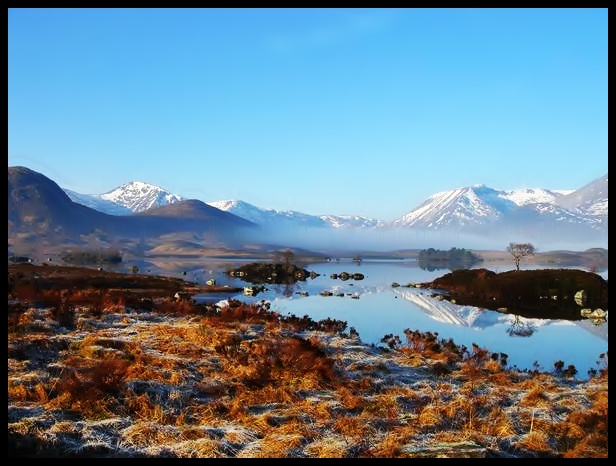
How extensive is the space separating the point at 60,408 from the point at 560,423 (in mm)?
10237

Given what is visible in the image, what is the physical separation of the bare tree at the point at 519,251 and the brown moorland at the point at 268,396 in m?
19.7

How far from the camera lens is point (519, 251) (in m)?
36.1

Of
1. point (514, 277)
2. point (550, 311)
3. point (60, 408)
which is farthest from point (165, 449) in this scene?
point (514, 277)

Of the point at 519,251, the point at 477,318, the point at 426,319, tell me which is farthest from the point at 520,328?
the point at 519,251

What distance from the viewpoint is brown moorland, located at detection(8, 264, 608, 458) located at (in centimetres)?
855

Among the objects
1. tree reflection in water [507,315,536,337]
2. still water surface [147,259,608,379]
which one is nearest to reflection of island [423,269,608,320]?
still water surface [147,259,608,379]

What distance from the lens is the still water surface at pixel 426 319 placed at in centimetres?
1870

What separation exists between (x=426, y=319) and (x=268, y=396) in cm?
1473

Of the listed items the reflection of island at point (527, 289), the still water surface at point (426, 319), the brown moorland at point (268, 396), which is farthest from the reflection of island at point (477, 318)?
the brown moorland at point (268, 396)

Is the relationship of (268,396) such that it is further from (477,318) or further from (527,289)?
(527,289)

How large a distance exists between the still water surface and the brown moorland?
152 centimetres

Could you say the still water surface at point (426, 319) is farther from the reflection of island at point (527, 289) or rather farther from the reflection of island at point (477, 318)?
the reflection of island at point (527, 289)
